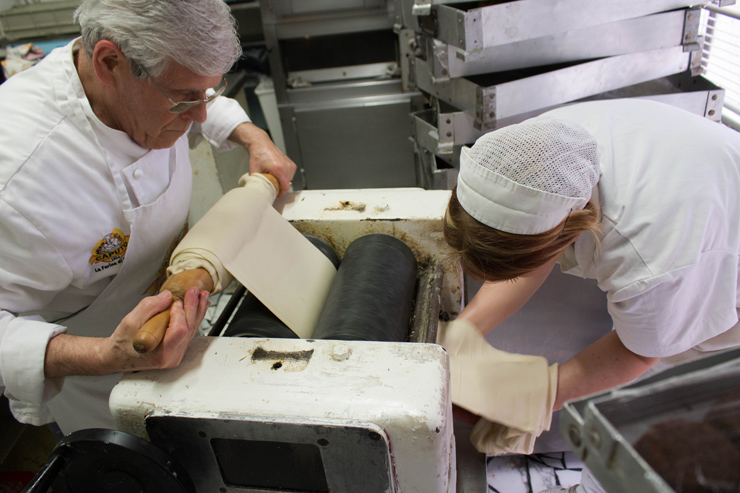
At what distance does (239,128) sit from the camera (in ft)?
4.54

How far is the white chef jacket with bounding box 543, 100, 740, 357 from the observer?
809 millimetres

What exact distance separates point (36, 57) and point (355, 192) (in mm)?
2309

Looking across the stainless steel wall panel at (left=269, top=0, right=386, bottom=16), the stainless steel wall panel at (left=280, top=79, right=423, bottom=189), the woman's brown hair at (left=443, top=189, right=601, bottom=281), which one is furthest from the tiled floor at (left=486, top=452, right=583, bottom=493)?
the stainless steel wall panel at (left=269, top=0, right=386, bottom=16)

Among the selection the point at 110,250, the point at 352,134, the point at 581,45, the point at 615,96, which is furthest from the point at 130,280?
the point at 352,134

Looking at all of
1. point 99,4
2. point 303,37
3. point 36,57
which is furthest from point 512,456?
point 36,57

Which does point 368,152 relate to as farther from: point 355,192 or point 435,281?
point 435,281

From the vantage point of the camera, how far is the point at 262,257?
984 millimetres

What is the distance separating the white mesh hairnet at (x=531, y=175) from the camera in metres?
0.77

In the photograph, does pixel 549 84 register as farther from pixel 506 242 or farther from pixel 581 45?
pixel 506 242

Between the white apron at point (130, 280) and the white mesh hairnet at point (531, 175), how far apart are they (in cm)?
66

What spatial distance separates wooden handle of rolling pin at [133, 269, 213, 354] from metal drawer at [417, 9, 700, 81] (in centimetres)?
110

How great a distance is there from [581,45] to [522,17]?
1.16ft

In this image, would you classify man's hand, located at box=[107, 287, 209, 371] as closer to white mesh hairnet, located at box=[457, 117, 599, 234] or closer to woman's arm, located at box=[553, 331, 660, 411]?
white mesh hairnet, located at box=[457, 117, 599, 234]

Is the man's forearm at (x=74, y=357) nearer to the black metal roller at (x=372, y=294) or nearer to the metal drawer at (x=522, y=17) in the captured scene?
the black metal roller at (x=372, y=294)
